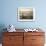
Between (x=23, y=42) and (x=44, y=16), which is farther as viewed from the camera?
(x=44, y=16)

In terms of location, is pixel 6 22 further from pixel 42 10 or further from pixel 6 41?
pixel 42 10

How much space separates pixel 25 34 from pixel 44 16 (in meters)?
1.02

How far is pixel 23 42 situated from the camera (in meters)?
3.77

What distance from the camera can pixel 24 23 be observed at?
4293 millimetres

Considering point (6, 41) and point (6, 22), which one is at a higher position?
point (6, 22)

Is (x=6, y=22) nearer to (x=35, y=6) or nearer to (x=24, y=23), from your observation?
(x=24, y=23)

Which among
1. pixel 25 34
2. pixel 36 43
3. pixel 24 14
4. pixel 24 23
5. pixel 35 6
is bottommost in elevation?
pixel 36 43

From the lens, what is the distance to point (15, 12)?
426 cm

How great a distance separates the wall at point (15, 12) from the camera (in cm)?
425

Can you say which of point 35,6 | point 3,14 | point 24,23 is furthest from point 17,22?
point 35,6

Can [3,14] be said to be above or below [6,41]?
above

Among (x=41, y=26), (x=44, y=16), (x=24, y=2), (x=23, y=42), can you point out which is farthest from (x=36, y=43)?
(x=24, y=2)

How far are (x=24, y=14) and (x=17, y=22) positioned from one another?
36 centimetres

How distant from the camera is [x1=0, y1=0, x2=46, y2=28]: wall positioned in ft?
13.9
